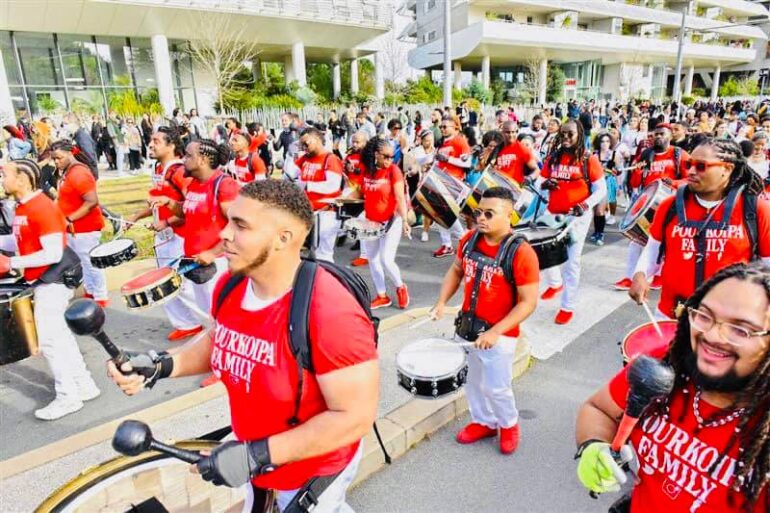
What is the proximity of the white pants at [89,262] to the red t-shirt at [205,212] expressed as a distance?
5.91 ft

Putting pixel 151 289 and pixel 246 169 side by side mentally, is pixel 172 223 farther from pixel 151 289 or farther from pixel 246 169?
pixel 246 169

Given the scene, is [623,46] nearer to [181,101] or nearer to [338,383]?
[181,101]

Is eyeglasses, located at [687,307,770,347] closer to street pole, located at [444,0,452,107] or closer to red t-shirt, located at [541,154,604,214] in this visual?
red t-shirt, located at [541,154,604,214]

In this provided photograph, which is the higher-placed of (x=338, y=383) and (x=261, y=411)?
(x=338, y=383)

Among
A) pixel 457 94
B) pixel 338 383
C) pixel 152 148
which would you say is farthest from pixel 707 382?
pixel 457 94

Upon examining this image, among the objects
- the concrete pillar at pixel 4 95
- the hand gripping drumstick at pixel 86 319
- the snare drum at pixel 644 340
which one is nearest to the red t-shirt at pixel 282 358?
the hand gripping drumstick at pixel 86 319

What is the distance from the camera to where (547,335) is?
5527 millimetres

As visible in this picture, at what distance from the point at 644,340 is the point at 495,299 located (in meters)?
0.92

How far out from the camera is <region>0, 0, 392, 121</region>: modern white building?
22234mm

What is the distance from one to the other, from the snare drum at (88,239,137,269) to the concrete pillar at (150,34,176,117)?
849 inches

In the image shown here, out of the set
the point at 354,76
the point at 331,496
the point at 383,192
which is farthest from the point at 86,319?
the point at 354,76

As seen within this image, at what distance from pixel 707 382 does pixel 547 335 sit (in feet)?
13.3

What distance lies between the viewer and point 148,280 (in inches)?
175

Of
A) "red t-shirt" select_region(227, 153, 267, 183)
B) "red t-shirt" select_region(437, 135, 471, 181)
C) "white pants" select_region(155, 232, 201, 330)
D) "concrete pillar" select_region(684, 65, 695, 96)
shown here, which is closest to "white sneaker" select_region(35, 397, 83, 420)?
"white pants" select_region(155, 232, 201, 330)
